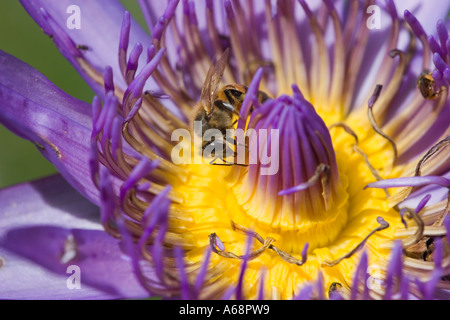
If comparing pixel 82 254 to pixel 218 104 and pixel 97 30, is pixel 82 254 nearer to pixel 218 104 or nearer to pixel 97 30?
pixel 218 104

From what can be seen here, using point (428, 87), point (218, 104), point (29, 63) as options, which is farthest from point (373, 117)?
point (29, 63)

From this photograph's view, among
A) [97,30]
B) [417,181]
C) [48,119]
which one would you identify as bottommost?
[417,181]

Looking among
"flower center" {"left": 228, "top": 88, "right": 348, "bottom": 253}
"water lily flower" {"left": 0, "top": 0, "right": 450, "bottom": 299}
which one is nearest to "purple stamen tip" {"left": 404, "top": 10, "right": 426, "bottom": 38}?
"water lily flower" {"left": 0, "top": 0, "right": 450, "bottom": 299}

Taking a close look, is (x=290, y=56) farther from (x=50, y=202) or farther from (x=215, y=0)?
(x=50, y=202)

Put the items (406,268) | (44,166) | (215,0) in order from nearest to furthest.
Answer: (406,268), (215,0), (44,166)

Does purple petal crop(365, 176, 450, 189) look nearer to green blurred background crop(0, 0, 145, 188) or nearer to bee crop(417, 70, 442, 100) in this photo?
bee crop(417, 70, 442, 100)
